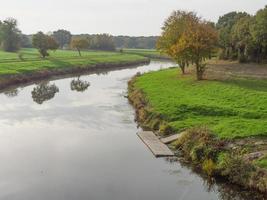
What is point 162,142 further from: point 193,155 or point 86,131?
point 86,131

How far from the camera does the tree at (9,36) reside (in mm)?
134250

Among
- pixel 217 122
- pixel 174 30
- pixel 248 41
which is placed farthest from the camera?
pixel 248 41

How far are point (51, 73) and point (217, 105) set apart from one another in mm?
55316

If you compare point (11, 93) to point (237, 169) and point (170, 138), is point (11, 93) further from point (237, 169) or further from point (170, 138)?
point (237, 169)

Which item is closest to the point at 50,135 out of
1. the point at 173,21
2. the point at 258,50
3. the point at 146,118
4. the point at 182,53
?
the point at 146,118

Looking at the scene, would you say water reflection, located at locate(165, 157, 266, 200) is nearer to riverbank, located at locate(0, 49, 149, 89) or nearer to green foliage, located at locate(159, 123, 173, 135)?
green foliage, located at locate(159, 123, 173, 135)

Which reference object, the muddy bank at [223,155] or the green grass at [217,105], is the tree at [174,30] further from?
the muddy bank at [223,155]

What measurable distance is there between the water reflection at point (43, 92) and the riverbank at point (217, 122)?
12811 mm

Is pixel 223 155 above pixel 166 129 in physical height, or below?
above

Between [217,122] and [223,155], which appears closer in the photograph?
[223,155]

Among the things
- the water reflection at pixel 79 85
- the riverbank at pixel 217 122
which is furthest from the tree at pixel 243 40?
the water reflection at pixel 79 85

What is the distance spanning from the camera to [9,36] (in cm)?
13450

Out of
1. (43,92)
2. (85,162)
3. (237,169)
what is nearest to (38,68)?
(43,92)

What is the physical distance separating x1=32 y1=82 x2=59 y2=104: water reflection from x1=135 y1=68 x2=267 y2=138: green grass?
14780mm
